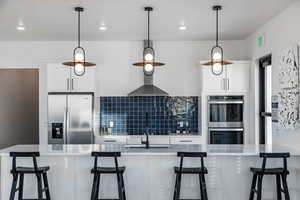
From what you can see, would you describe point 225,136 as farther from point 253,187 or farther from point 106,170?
point 106,170

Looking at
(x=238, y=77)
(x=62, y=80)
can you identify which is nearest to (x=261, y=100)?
(x=238, y=77)

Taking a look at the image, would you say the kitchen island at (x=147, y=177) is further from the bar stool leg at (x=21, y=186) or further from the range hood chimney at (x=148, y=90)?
the range hood chimney at (x=148, y=90)

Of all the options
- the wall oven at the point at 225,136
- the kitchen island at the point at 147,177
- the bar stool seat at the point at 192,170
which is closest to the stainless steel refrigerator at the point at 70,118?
the kitchen island at the point at 147,177

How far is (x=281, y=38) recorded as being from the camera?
4.45m

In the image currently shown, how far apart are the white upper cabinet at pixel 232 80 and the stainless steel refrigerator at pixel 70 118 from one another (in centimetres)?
216

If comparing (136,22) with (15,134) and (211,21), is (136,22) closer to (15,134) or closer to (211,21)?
(211,21)

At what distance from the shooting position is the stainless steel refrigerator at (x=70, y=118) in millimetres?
5781

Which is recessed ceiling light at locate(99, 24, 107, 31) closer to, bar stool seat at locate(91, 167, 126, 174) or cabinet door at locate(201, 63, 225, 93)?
cabinet door at locate(201, 63, 225, 93)

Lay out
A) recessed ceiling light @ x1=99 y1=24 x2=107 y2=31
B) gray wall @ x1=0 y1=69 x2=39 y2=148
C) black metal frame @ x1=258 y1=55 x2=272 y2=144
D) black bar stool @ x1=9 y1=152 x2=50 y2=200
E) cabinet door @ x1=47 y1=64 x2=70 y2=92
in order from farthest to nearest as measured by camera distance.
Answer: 1. gray wall @ x1=0 y1=69 x2=39 y2=148
2. cabinet door @ x1=47 y1=64 x2=70 y2=92
3. black metal frame @ x1=258 y1=55 x2=272 y2=144
4. recessed ceiling light @ x1=99 y1=24 x2=107 y2=31
5. black bar stool @ x1=9 y1=152 x2=50 y2=200

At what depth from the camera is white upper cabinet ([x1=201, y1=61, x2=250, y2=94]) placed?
5.86 meters

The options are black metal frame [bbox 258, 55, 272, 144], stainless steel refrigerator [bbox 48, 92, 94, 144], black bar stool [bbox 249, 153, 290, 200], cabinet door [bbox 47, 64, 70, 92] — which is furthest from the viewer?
cabinet door [bbox 47, 64, 70, 92]

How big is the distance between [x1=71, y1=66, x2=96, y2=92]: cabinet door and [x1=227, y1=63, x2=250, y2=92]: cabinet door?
245 centimetres

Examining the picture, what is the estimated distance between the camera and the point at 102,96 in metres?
6.40

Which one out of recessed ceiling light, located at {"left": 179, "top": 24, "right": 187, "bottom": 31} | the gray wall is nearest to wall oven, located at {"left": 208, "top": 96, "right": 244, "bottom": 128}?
recessed ceiling light, located at {"left": 179, "top": 24, "right": 187, "bottom": 31}
